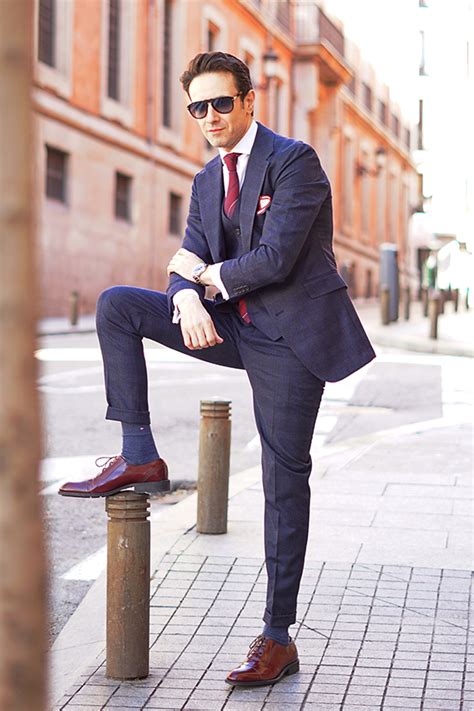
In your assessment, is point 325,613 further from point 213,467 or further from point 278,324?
point 213,467


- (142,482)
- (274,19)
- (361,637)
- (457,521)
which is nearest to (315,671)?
(361,637)

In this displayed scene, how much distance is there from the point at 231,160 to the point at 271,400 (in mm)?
736

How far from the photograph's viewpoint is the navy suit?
12.9 ft

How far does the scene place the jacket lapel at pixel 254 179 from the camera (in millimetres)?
3979

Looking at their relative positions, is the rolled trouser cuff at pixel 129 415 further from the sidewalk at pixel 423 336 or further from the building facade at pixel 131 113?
the building facade at pixel 131 113

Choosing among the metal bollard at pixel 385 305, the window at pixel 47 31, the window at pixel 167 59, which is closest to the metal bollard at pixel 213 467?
the metal bollard at pixel 385 305

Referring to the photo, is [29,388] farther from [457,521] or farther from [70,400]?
[70,400]

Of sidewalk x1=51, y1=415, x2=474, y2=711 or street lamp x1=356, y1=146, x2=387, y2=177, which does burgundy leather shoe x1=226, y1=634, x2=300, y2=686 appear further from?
street lamp x1=356, y1=146, x2=387, y2=177

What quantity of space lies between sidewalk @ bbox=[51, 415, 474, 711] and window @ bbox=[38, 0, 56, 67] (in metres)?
21.8

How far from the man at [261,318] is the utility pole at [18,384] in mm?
2351

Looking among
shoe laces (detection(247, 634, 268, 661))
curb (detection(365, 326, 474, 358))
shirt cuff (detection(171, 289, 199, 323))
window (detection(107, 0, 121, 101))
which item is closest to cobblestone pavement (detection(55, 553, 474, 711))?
shoe laces (detection(247, 634, 268, 661))

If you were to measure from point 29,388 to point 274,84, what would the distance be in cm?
4367

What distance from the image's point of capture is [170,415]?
11.7 metres

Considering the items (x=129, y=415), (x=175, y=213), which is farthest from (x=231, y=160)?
(x=175, y=213)
